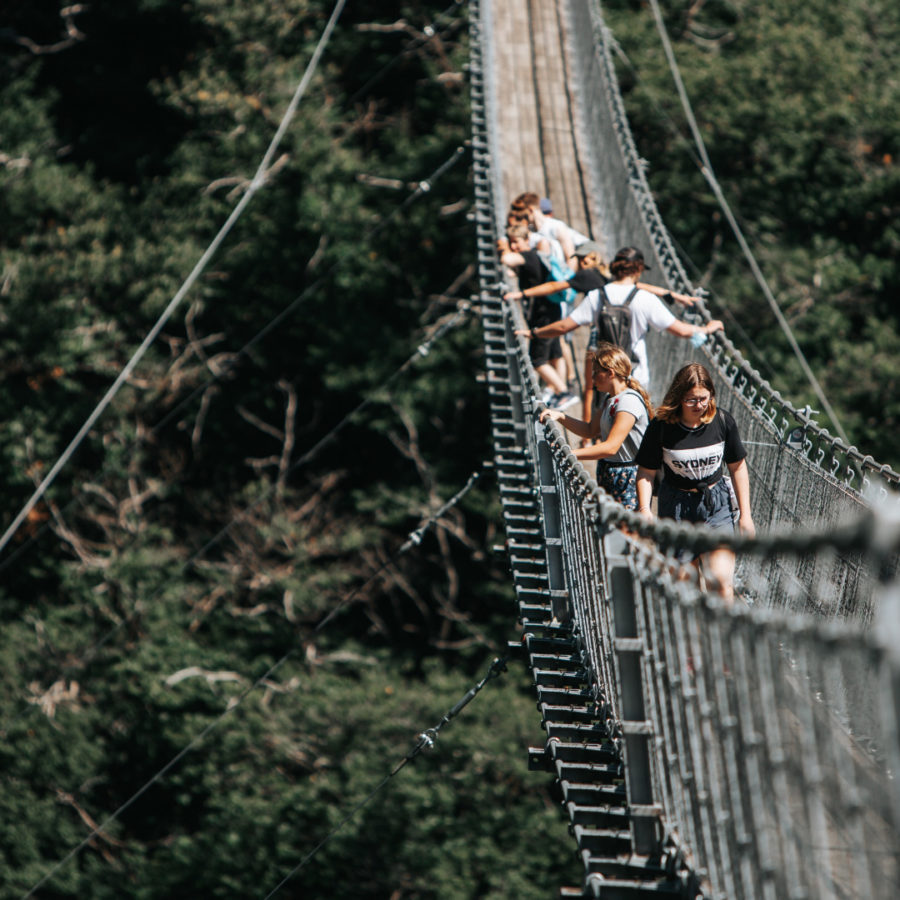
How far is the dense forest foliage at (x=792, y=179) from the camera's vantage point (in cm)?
1391

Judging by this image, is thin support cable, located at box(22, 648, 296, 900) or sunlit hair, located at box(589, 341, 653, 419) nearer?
sunlit hair, located at box(589, 341, 653, 419)

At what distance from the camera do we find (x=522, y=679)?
13.4m

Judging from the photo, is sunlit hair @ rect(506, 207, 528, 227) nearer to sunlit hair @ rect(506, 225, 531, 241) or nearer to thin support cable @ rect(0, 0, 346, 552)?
sunlit hair @ rect(506, 225, 531, 241)

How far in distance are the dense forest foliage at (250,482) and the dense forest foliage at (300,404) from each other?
5cm

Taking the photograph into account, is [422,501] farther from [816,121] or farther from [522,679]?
[816,121]

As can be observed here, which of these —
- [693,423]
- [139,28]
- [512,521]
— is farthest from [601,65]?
[139,28]

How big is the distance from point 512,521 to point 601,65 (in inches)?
212

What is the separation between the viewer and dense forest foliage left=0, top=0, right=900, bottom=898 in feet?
41.7

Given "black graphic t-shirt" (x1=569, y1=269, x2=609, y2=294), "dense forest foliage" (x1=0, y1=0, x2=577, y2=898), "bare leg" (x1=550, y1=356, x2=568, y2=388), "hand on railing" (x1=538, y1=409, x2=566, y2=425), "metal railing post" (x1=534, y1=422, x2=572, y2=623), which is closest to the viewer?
"hand on railing" (x1=538, y1=409, x2=566, y2=425)

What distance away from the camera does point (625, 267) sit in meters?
4.98

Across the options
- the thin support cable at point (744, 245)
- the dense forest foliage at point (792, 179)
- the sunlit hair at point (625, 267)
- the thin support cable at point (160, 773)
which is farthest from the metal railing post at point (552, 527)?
the dense forest foliage at point (792, 179)

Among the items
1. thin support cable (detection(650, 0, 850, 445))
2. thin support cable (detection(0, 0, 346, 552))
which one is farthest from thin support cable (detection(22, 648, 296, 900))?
thin support cable (detection(650, 0, 850, 445))

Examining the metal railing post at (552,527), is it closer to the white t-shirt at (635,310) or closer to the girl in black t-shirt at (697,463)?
the girl in black t-shirt at (697,463)

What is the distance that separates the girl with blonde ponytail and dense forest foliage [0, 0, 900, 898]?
330 inches
